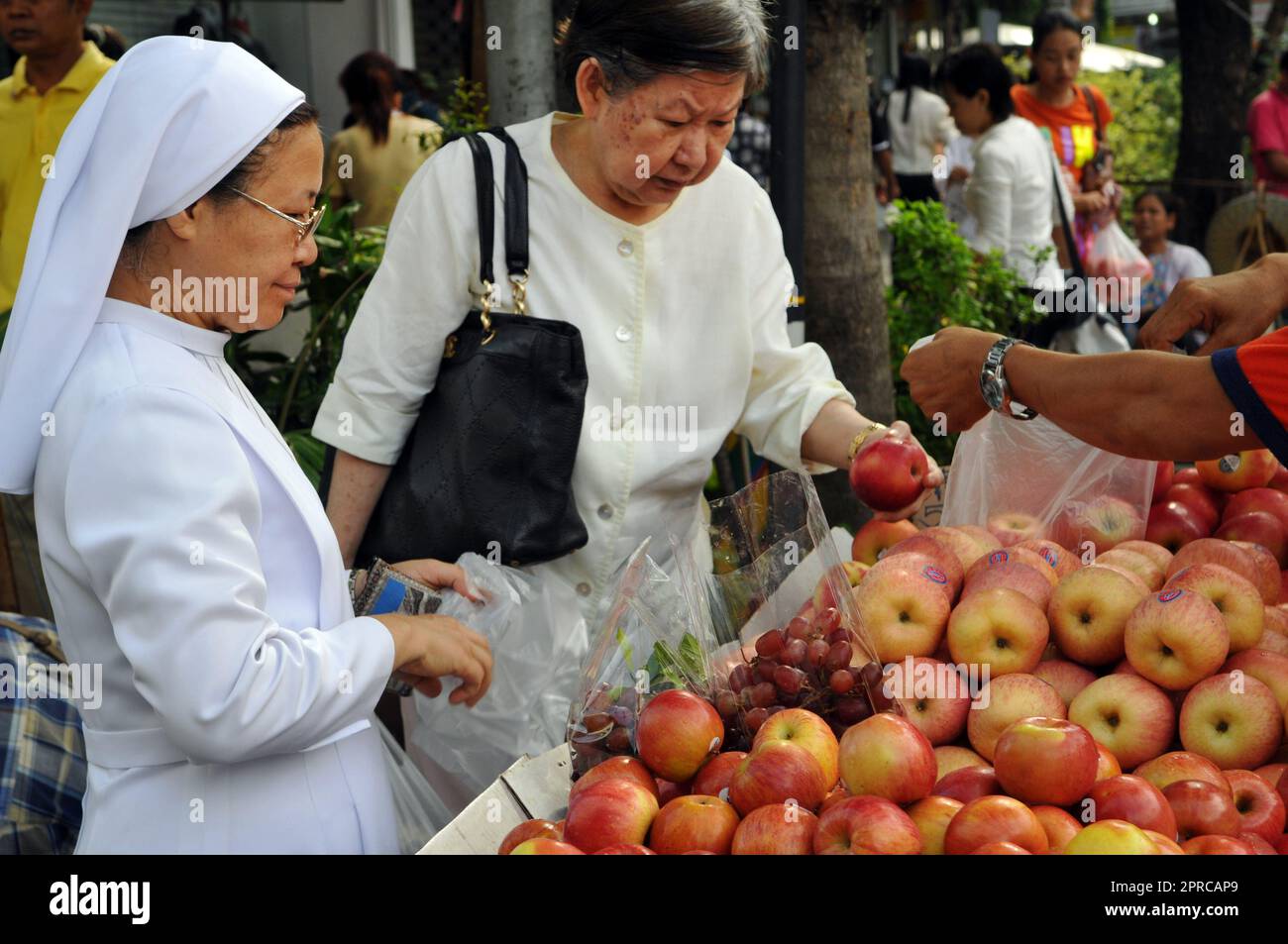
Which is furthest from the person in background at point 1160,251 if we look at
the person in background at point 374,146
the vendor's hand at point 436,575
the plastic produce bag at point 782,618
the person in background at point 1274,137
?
the vendor's hand at point 436,575

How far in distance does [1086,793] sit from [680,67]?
141 centimetres

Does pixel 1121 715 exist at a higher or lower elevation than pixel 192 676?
lower

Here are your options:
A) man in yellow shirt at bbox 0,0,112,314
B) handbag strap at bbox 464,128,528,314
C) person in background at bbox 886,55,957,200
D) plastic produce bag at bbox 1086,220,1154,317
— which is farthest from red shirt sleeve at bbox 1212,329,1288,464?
person in background at bbox 886,55,957,200

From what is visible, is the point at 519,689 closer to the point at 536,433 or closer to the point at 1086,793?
the point at 536,433

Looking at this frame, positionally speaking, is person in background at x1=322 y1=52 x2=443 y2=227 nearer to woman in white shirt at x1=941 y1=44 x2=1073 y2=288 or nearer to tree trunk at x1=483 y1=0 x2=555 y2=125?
tree trunk at x1=483 y1=0 x2=555 y2=125

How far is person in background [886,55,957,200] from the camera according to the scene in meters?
10.1

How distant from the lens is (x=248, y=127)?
175 centimetres

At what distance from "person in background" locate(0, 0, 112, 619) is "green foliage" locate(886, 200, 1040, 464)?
333 cm

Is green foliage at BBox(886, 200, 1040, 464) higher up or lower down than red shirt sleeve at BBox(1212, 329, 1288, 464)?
lower down

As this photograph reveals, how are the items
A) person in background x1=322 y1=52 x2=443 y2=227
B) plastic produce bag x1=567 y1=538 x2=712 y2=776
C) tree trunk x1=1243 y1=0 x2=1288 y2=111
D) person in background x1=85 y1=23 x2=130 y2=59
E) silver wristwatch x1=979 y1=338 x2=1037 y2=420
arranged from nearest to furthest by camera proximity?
plastic produce bag x1=567 y1=538 x2=712 y2=776, silver wristwatch x1=979 y1=338 x2=1037 y2=420, person in background x1=85 y1=23 x2=130 y2=59, person in background x1=322 y1=52 x2=443 y2=227, tree trunk x1=1243 y1=0 x2=1288 y2=111

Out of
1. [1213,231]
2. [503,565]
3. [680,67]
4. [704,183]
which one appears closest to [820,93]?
[704,183]

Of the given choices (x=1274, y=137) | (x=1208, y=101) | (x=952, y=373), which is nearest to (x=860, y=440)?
(x=952, y=373)

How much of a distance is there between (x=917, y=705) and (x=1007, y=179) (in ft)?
15.9
